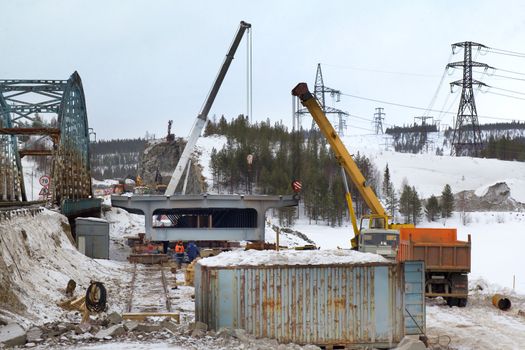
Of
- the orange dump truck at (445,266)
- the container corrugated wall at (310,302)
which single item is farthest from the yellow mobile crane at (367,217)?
the container corrugated wall at (310,302)

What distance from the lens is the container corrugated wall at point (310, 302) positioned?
17.3 metres

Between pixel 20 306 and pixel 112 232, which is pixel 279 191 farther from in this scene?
pixel 20 306

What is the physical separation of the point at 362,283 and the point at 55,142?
138ft

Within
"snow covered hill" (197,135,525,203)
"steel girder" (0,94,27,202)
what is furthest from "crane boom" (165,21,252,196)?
"snow covered hill" (197,135,525,203)

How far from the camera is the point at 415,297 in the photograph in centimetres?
1819

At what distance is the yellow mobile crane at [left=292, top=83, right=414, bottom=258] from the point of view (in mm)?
28500

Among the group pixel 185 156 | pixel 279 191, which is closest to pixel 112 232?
pixel 185 156

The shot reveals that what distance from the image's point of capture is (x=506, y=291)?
98.1 ft

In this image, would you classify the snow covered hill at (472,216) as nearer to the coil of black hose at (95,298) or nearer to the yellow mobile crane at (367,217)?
the yellow mobile crane at (367,217)

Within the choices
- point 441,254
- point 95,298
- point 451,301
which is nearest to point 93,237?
point 95,298

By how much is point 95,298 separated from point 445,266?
13.5 metres

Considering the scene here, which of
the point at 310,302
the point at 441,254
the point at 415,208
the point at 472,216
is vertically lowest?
the point at 472,216

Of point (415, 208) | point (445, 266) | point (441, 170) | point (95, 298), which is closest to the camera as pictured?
point (95, 298)

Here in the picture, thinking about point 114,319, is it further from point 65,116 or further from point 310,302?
point 65,116
